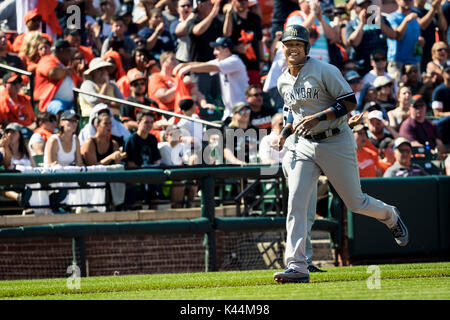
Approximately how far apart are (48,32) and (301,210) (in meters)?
9.16

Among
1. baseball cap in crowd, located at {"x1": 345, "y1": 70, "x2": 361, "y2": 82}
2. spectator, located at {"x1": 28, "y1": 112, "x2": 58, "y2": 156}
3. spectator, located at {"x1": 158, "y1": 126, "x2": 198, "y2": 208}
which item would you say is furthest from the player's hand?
baseball cap in crowd, located at {"x1": 345, "y1": 70, "x2": 361, "y2": 82}

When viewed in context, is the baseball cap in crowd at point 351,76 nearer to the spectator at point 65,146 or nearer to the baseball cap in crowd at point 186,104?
the baseball cap in crowd at point 186,104

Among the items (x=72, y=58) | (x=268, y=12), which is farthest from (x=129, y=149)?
(x=268, y=12)

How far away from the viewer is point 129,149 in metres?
10.8

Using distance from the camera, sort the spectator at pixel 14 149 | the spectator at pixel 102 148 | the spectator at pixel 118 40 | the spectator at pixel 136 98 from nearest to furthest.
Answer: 1. the spectator at pixel 14 149
2. the spectator at pixel 102 148
3. the spectator at pixel 136 98
4. the spectator at pixel 118 40

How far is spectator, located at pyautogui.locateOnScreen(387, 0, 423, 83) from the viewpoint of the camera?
15398 millimetres

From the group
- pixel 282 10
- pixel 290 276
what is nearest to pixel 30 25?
pixel 282 10

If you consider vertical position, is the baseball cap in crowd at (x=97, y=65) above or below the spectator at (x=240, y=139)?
above

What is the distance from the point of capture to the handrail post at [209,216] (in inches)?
380

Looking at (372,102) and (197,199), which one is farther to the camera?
(372,102)

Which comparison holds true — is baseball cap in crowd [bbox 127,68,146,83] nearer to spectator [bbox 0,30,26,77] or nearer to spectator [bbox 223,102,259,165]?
spectator [bbox 223,102,259,165]

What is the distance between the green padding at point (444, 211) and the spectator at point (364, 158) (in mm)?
944

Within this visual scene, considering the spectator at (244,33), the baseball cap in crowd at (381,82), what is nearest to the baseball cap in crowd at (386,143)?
the baseball cap in crowd at (381,82)

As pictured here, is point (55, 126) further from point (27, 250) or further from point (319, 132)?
point (319, 132)
